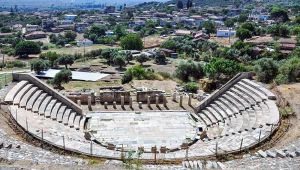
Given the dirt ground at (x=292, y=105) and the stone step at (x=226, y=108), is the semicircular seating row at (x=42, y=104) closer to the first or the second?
the stone step at (x=226, y=108)

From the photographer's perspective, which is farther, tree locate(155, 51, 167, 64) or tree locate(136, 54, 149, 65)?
tree locate(155, 51, 167, 64)

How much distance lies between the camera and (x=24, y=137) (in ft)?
72.5

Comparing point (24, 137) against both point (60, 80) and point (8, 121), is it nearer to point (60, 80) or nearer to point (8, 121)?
point (8, 121)

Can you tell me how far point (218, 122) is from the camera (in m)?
29.7

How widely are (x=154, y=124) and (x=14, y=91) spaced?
1190 cm

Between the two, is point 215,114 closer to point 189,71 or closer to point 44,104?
point 44,104

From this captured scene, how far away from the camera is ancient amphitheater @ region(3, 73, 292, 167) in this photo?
22109 millimetres

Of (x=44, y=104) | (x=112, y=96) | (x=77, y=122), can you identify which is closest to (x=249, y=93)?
(x=112, y=96)

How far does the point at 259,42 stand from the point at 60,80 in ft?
187

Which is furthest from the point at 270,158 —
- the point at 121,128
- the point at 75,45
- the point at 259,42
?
the point at 75,45

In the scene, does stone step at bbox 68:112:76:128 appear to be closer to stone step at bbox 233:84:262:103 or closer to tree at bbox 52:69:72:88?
tree at bbox 52:69:72:88

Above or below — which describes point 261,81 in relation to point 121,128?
above

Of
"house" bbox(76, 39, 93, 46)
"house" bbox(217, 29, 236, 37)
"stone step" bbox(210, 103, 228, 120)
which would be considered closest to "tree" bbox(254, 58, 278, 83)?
"stone step" bbox(210, 103, 228, 120)

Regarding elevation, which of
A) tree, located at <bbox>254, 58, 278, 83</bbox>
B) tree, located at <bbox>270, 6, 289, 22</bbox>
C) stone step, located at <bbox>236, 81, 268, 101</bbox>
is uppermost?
tree, located at <bbox>270, 6, 289, 22</bbox>
